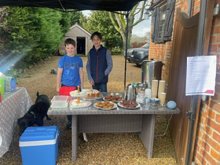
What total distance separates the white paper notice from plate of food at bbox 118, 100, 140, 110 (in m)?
0.88

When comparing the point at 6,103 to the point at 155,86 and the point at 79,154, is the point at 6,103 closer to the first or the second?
the point at 79,154

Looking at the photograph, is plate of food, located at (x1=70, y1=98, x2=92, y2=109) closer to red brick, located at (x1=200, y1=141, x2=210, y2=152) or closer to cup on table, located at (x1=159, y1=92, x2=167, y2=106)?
cup on table, located at (x1=159, y1=92, x2=167, y2=106)

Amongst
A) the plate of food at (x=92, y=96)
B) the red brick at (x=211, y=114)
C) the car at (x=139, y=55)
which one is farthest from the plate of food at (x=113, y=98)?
the car at (x=139, y=55)

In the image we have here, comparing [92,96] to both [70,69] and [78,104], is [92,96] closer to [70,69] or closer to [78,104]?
[78,104]

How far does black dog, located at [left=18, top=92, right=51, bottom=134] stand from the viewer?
291 centimetres

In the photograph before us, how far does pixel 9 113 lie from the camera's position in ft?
8.92

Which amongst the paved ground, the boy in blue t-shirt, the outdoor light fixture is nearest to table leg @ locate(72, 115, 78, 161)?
the paved ground

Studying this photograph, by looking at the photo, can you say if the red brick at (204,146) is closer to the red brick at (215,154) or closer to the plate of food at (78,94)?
the red brick at (215,154)

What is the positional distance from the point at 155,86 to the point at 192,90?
3.44 feet

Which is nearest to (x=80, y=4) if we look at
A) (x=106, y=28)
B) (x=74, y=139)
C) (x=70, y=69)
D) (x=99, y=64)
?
(x=99, y=64)

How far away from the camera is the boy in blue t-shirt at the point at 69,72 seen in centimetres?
312

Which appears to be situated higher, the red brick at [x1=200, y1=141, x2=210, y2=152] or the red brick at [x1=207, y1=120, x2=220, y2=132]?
the red brick at [x1=207, y1=120, x2=220, y2=132]

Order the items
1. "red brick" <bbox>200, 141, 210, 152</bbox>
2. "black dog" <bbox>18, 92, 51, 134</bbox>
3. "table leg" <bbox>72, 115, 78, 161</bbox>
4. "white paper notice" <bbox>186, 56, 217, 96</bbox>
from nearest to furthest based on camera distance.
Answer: "white paper notice" <bbox>186, 56, 217, 96</bbox> → "red brick" <bbox>200, 141, 210, 152</bbox> → "table leg" <bbox>72, 115, 78, 161</bbox> → "black dog" <bbox>18, 92, 51, 134</bbox>

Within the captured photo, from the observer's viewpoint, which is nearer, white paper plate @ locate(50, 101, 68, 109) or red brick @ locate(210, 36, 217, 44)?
red brick @ locate(210, 36, 217, 44)
